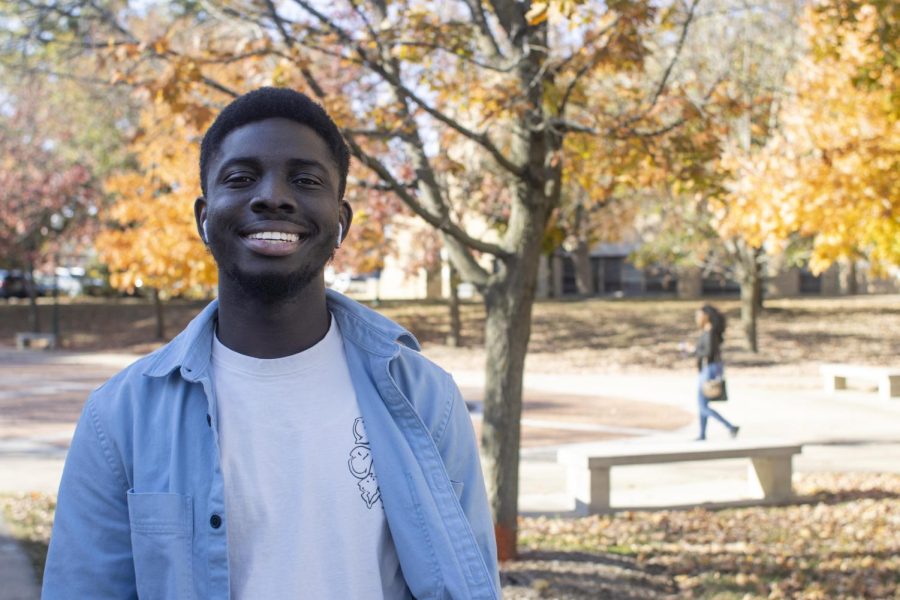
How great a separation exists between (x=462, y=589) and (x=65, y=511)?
79 centimetres

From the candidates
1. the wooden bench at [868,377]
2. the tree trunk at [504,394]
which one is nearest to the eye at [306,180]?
the tree trunk at [504,394]

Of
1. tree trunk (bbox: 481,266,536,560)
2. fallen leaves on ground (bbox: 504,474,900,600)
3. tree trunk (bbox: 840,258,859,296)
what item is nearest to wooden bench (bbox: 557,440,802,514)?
fallen leaves on ground (bbox: 504,474,900,600)

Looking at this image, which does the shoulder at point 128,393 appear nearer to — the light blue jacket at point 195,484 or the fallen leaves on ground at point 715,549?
the light blue jacket at point 195,484

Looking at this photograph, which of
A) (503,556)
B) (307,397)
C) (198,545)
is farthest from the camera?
(503,556)

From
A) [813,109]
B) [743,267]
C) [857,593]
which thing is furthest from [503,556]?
[743,267]

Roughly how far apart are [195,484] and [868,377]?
14696mm

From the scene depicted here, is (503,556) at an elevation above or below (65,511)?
below

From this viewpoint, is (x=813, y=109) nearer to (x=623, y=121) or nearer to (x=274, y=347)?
(x=623, y=121)

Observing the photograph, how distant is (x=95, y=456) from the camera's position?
1867 mm

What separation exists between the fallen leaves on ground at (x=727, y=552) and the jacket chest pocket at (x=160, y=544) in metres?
4.02

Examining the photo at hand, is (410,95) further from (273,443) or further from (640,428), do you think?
(640,428)

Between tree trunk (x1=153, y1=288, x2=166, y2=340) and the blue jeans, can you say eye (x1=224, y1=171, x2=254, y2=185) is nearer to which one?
the blue jeans

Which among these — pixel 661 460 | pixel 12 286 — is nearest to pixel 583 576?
pixel 661 460

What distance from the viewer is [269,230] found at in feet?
6.51
